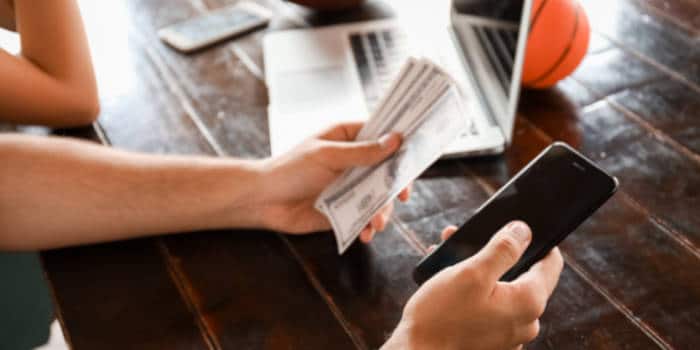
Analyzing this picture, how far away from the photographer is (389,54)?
1036 mm

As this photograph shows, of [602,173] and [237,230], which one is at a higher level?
[602,173]

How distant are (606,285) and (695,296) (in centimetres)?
9

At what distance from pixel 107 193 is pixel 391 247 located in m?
0.35

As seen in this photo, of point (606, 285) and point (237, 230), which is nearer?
point (606, 285)

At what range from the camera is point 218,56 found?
107 cm

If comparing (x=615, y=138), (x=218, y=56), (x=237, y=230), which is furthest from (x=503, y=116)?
(x=218, y=56)

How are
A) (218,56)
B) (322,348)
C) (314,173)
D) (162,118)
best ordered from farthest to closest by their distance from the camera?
(218,56), (162,118), (314,173), (322,348)

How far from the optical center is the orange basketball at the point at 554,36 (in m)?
0.88

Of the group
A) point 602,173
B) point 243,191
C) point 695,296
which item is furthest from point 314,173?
point 695,296

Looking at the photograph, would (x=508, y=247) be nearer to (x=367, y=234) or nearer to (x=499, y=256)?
(x=499, y=256)

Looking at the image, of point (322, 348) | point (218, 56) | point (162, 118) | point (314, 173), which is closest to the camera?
point (322, 348)

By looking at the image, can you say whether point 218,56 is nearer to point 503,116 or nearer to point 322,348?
point 503,116

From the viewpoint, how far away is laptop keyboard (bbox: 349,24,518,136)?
843 millimetres

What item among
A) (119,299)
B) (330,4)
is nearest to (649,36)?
(330,4)
